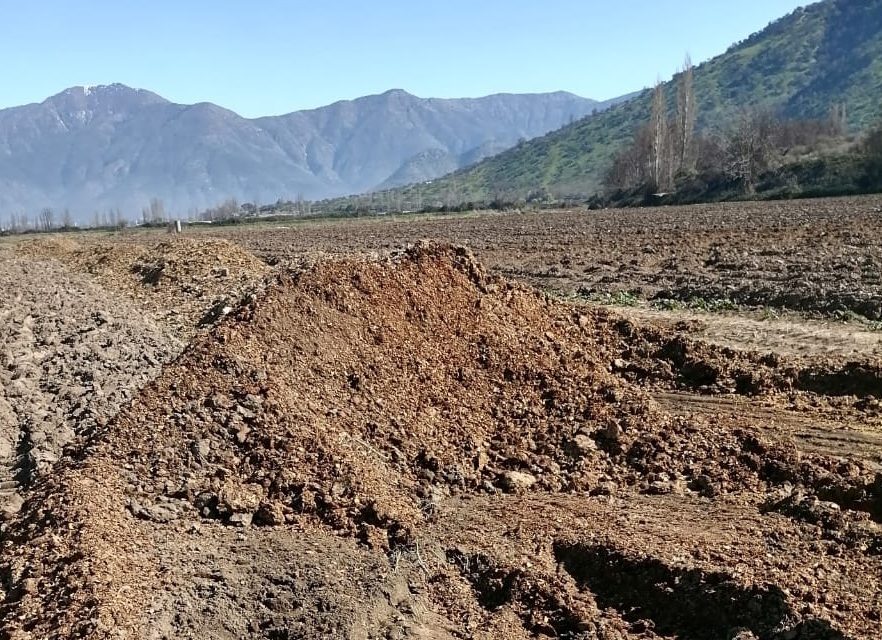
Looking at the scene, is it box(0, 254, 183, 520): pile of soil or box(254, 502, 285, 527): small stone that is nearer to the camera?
box(254, 502, 285, 527): small stone

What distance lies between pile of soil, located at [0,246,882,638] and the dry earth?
0.03m

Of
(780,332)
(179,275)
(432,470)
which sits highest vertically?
(179,275)

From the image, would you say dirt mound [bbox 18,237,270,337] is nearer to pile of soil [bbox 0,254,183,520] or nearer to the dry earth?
pile of soil [bbox 0,254,183,520]

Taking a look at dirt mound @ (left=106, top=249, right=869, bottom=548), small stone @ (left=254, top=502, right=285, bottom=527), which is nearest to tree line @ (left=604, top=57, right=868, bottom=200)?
dirt mound @ (left=106, top=249, right=869, bottom=548)

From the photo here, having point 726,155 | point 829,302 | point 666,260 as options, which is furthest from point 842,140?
point 829,302

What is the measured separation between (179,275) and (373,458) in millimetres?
13329

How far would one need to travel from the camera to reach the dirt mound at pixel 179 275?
15.4 m

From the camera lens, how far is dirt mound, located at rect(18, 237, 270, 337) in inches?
605

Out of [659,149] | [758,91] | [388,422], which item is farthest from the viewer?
[758,91]

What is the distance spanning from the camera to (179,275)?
19.0m

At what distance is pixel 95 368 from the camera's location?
1036 centimetres

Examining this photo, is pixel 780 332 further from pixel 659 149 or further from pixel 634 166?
pixel 634 166

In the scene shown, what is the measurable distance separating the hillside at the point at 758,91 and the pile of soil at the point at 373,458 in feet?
372

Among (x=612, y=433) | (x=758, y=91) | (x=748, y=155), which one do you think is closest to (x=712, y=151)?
(x=748, y=155)
